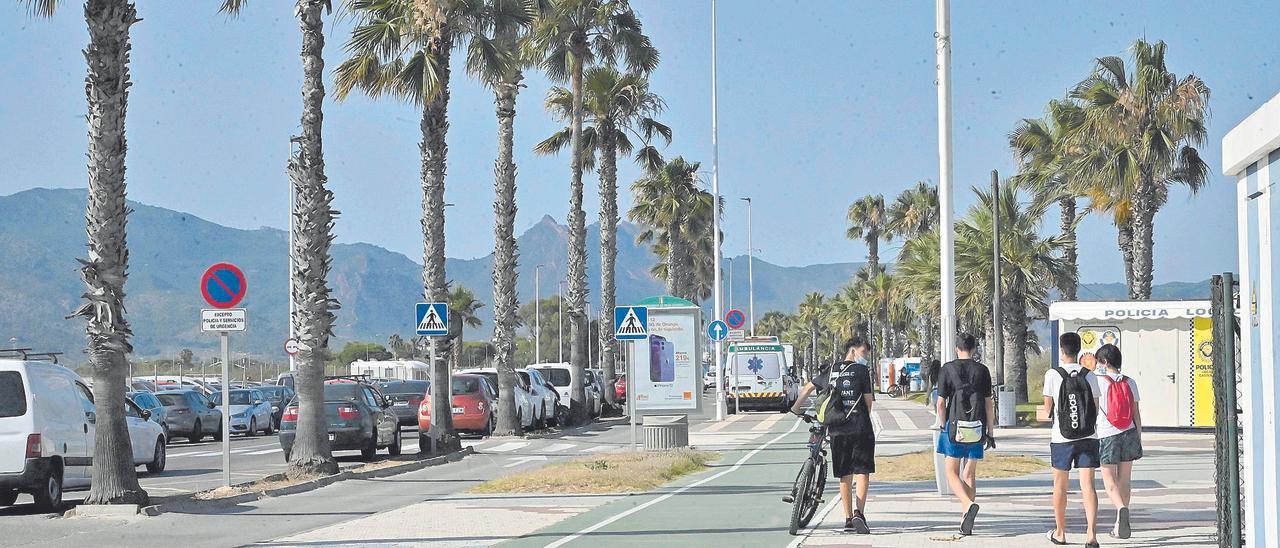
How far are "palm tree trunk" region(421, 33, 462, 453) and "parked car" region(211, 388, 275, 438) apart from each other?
13617 millimetres

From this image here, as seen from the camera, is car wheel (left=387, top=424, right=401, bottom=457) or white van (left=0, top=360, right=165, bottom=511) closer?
white van (left=0, top=360, right=165, bottom=511)

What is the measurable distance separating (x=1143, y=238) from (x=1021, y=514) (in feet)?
77.4

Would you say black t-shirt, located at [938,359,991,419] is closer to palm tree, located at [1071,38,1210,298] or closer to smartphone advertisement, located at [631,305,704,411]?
smartphone advertisement, located at [631,305,704,411]

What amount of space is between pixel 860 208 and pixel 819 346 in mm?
72885

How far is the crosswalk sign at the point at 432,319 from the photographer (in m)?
25.9

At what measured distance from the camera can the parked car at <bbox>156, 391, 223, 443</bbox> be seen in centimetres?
3703

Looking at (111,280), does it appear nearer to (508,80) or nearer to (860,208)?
(508,80)

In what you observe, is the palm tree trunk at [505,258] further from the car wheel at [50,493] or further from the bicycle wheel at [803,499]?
the bicycle wheel at [803,499]

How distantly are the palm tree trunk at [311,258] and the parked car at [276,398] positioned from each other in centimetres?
2316

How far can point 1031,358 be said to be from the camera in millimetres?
100375

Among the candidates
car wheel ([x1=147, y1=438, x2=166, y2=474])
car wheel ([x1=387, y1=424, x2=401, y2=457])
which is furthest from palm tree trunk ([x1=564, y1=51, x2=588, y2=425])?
car wheel ([x1=147, y1=438, x2=166, y2=474])

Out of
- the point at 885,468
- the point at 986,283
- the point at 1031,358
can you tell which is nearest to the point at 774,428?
the point at 986,283

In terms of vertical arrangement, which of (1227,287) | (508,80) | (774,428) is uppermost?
(508,80)

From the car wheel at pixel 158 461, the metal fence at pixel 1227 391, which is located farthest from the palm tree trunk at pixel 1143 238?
the metal fence at pixel 1227 391
